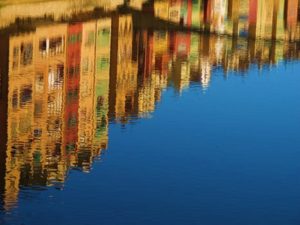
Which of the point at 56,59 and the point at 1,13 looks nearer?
the point at 56,59

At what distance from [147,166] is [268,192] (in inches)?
149

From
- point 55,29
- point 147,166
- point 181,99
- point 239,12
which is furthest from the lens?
point 239,12

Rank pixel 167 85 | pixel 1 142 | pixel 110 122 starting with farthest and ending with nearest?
1. pixel 167 85
2. pixel 110 122
3. pixel 1 142

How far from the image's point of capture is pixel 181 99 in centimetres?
4275

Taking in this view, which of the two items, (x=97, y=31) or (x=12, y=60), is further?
(x=97, y=31)

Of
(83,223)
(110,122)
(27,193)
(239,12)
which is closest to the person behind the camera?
(83,223)

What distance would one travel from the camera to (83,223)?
26359mm

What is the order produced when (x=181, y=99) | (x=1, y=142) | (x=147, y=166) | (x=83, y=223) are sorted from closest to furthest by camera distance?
(x=83, y=223)
(x=147, y=166)
(x=1, y=142)
(x=181, y=99)

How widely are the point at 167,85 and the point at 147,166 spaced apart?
14687 mm

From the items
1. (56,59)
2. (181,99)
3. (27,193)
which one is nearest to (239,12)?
(56,59)

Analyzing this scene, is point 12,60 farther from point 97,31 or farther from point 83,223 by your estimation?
point 83,223

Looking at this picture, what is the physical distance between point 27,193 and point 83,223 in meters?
3.00

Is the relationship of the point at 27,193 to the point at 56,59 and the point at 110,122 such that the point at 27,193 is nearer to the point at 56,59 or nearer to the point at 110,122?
the point at 110,122

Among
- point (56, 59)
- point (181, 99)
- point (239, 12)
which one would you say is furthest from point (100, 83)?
point (239, 12)
